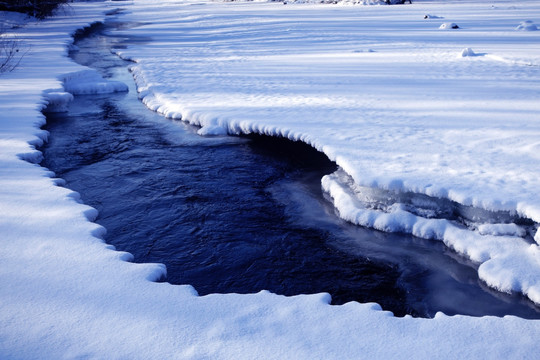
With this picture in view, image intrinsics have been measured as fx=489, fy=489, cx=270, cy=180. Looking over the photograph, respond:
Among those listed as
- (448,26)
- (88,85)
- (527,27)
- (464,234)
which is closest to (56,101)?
(88,85)

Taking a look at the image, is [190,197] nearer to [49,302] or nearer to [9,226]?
[9,226]

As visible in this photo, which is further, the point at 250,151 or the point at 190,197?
the point at 250,151

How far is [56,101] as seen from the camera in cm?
1023

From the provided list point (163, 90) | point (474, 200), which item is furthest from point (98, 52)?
point (474, 200)

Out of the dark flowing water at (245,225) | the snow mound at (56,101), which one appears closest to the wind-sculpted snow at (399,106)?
the dark flowing water at (245,225)

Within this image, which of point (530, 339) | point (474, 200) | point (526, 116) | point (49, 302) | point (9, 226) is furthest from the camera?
point (526, 116)

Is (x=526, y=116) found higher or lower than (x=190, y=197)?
higher

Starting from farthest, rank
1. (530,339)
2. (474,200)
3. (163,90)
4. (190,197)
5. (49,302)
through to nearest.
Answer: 1. (163,90)
2. (190,197)
3. (474,200)
4. (49,302)
5. (530,339)

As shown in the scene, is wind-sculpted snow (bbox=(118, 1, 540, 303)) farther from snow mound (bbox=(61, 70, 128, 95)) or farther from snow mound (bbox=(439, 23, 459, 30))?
snow mound (bbox=(439, 23, 459, 30))

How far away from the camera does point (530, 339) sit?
10.2 ft

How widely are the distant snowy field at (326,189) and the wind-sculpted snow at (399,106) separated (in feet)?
0.10

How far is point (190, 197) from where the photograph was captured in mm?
6289

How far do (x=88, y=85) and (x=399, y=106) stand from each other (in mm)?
7596

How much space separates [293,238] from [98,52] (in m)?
16.2
